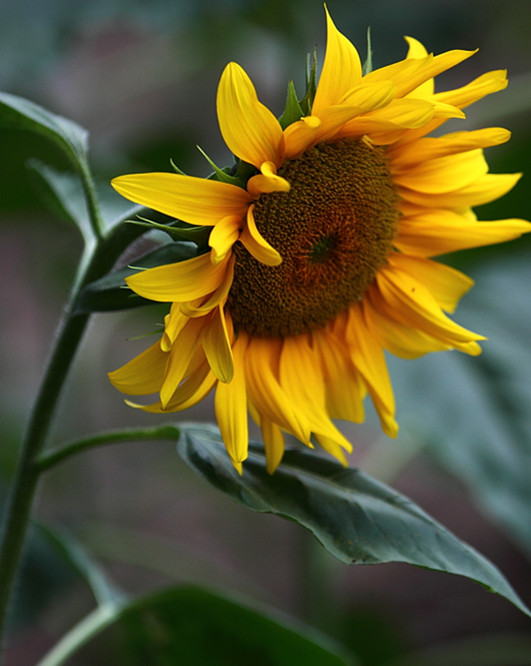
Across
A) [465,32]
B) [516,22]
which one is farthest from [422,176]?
[516,22]

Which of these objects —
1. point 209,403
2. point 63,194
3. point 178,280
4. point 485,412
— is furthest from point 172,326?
point 209,403

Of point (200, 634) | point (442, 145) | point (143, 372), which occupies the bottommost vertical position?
point (200, 634)

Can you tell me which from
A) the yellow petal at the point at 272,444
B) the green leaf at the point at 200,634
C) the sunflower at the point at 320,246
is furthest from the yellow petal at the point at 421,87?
the green leaf at the point at 200,634

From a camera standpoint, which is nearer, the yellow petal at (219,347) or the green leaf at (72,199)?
the yellow petal at (219,347)

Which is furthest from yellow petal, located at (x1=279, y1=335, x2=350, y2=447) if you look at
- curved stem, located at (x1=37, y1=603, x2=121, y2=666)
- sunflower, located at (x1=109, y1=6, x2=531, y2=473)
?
curved stem, located at (x1=37, y1=603, x2=121, y2=666)

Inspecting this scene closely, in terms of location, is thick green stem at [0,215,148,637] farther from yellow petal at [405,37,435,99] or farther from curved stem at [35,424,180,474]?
yellow petal at [405,37,435,99]

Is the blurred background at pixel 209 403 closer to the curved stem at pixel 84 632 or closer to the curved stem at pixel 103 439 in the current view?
the curved stem at pixel 103 439

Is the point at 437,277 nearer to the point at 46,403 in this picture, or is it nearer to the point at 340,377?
the point at 340,377
